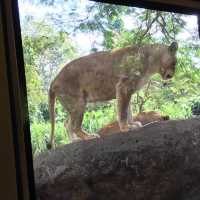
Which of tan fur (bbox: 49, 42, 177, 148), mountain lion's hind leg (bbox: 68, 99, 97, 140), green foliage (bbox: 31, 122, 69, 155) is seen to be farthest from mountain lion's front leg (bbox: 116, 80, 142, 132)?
green foliage (bbox: 31, 122, 69, 155)

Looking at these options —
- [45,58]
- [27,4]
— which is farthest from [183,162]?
[27,4]

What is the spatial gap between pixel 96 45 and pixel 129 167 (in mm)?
536

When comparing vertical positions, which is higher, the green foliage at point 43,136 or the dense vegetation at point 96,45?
the dense vegetation at point 96,45

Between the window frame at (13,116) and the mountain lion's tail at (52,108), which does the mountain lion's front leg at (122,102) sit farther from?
the window frame at (13,116)

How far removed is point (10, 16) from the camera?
153 cm

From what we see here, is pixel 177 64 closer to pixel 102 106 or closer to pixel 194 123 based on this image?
pixel 194 123

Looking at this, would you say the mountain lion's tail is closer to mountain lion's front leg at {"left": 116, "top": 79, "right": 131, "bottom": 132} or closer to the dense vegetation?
the dense vegetation

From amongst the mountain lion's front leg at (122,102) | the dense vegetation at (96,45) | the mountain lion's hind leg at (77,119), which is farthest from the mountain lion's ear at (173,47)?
the mountain lion's hind leg at (77,119)

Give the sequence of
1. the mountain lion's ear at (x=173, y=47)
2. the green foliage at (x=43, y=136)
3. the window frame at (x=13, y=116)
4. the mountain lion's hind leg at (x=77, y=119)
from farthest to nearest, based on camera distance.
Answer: the mountain lion's ear at (x=173, y=47)
the mountain lion's hind leg at (x=77, y=119)
the green foliage at (x=43, y=136)
the window frame at (x=13, y=116)

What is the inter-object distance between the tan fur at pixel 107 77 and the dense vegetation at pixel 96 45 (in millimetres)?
29

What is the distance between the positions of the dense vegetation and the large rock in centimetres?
8

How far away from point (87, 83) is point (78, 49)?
0.15 meters

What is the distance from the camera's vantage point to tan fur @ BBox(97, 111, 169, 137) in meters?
1.73

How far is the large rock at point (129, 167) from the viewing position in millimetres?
1587
